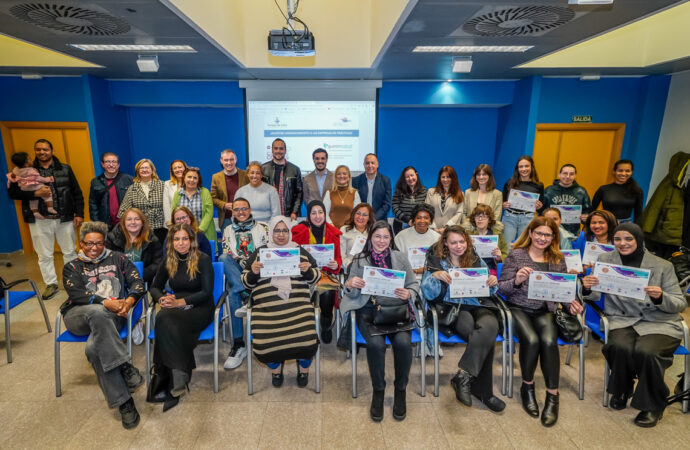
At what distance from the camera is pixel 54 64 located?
5598 millimetres

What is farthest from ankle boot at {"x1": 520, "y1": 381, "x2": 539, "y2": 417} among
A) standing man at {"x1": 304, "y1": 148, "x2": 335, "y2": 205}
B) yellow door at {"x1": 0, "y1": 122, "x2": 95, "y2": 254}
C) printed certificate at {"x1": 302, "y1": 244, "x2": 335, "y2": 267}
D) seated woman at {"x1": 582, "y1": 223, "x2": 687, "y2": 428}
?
yellow door at {"x1": 0, "y1": 122, "x2": 95, "y2": 254}

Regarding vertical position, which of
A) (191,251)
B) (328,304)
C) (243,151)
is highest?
(243,151)

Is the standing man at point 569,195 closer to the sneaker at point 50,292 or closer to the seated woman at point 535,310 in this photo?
the seated woman at point 535,310

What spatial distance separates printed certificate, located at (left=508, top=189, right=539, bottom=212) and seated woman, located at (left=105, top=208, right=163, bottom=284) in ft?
13.8

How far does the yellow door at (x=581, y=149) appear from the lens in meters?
6.83

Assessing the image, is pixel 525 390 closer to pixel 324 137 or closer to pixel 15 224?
pixel 324 137

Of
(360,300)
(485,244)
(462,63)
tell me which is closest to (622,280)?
(485,244)

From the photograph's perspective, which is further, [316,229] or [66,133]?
[66,133]

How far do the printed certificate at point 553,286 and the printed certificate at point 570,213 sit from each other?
→ 6.24ft

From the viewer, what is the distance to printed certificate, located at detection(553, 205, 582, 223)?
4509 mm

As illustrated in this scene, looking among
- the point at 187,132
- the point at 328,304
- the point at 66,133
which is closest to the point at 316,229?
the point at 328,304

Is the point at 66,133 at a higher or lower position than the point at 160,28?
lower

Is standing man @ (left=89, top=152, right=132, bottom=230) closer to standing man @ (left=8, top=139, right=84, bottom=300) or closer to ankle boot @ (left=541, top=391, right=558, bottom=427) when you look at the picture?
standing man @ (left=8, top=139, right=84, bottom=300)

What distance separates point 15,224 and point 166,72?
14.1ft
